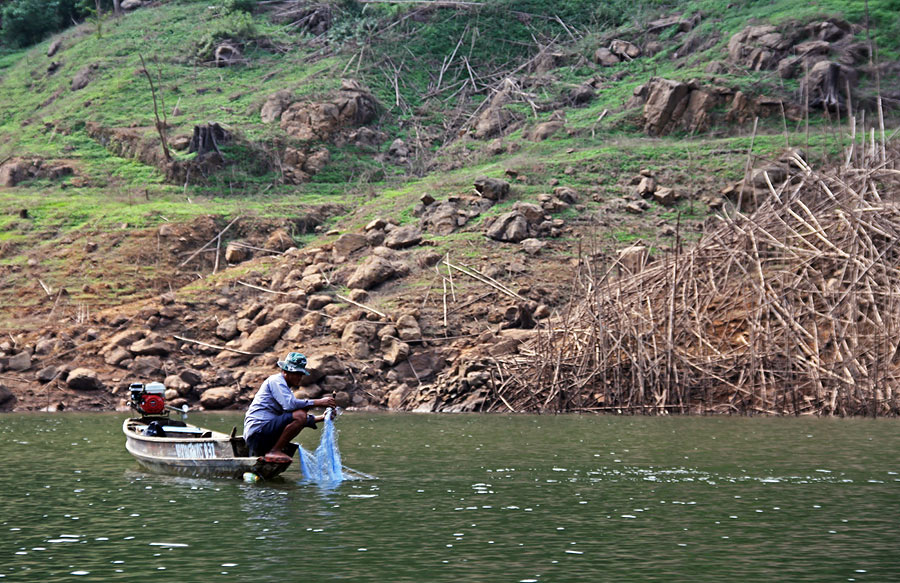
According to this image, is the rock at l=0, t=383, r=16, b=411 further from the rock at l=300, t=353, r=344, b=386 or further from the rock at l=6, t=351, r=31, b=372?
the rock at l=300, t=353, r=344, b=386

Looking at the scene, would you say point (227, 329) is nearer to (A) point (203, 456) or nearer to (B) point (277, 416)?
(A) point (203, 456)

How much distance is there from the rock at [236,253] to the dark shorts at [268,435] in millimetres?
20289

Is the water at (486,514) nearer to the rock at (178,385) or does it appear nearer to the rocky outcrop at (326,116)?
the rock at (178,385)

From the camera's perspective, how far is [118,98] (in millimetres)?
48000

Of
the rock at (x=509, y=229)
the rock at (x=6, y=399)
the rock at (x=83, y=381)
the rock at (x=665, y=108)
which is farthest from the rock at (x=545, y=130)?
the rock at (x=6, y=399)

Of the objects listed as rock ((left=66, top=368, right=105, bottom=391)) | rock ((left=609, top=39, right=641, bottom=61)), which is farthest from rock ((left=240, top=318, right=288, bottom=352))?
rock ((left=609, top=39, right=641, bottom=61))

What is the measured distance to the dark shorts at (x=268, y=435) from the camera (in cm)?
1465

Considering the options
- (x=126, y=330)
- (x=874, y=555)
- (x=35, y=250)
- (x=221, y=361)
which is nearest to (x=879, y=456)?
(x=874, y=555)

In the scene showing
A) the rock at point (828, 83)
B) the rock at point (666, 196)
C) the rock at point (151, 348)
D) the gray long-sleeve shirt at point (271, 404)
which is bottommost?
the gray long-sleeve shirt at point (271, 404)

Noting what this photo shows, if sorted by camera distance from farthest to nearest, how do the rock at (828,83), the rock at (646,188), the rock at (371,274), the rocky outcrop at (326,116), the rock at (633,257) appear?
the rocky outcrop at (326,116) < the rock at (828,83) < the rock at (646,188) < the rock at (371,274) < the rock at (633,257)

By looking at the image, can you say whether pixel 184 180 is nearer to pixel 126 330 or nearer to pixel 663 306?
pixel 126 330

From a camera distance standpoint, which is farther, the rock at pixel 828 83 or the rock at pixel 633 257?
the rock at pixel 828 83

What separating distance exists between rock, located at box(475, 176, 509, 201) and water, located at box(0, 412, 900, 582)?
17.1 metres

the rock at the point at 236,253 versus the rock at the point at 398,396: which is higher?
the rock at the point at 236,253
